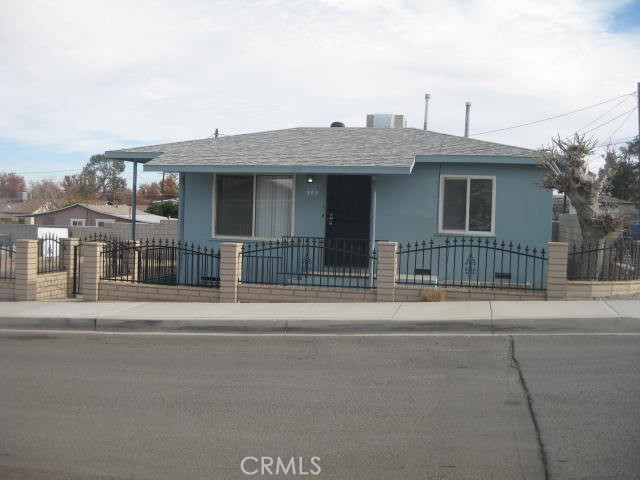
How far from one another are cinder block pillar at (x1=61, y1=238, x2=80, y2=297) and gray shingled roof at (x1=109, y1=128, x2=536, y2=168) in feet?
7.91

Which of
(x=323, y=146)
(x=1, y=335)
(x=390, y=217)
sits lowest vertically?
(x=1, y=335)

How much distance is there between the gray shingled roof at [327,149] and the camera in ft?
47.8

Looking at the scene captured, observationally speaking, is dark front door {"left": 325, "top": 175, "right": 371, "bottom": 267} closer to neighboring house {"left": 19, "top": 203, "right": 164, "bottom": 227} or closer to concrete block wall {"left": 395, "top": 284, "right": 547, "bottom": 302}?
concrete block wall {"left": 395, "top": 284, "right": 547, "bottom": 302}

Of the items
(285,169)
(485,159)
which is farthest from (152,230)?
(485,159)

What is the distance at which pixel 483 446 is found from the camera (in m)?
5.43

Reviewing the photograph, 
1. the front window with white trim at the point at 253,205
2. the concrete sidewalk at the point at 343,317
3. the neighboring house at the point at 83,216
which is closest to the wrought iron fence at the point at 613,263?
the concrete sidewalk at the point at 343,317

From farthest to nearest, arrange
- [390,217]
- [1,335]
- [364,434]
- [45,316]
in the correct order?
[390,217] → [45,316] → [1,335] → [364,434]

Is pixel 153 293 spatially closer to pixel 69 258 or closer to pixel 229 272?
pixel 229 272

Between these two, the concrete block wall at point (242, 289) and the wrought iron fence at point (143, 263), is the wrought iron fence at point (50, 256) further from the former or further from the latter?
the wrought iron fence at point (143, 263)

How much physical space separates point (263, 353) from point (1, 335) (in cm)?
466

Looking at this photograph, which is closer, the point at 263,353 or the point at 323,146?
the point at 263,353

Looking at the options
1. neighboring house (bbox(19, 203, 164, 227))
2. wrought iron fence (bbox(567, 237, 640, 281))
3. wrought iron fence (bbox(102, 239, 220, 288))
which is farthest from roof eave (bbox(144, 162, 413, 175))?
neighboring house (bbox(19, 203, 164, 227))

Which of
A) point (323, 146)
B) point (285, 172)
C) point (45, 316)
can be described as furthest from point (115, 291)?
point (323, 146)

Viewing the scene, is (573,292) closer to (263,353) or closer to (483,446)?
(263,353)
